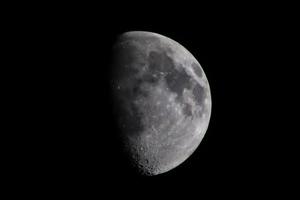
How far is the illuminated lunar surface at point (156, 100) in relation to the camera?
4.68m

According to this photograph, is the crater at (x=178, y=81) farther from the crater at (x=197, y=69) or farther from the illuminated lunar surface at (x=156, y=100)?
the crater at (x=197, y=69)

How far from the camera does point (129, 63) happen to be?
4.80 metres

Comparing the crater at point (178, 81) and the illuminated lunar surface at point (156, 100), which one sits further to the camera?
the crater at point (178, 81)

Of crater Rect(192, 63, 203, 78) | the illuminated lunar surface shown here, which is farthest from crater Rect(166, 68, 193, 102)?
crater Rect(192, 63, 203, 78)

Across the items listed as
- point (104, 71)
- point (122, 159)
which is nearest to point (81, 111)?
point (104, 71)

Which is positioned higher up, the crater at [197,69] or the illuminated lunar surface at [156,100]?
the crater at [197,69]

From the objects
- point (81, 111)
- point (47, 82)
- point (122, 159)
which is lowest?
point (122, 159)

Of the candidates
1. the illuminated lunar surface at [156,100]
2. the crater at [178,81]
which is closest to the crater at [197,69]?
the illuminated lunar surface at [156,100]

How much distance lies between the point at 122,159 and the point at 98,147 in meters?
0.41

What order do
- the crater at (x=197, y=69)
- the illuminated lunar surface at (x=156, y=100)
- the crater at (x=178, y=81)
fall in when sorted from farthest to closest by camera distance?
the crater at (x=197, y=69) → the crater at (x=178, y=81) → the illuminated lunar surface at (x=156, y=100)

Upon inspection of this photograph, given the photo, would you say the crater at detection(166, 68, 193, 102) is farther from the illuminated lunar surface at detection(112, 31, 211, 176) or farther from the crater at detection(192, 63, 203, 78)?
the crater at detection(192, 63, 203, 78)

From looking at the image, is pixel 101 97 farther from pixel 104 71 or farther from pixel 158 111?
pixel 158 111

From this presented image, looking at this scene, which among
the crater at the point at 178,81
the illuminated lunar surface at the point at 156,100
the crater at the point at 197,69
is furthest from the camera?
the crater at the point at 197,69

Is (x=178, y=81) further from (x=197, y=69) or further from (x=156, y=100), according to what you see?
(x=197, y=69)
